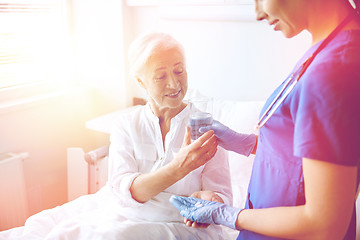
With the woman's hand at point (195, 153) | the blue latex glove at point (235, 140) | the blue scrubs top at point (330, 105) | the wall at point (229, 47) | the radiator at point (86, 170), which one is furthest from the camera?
the radiator at point (86, 170)

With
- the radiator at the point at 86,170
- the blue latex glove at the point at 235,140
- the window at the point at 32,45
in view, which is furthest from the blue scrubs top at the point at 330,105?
the window at the point at 32,45

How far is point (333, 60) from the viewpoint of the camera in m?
0.74

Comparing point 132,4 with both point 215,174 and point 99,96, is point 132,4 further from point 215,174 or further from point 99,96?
point 215,174

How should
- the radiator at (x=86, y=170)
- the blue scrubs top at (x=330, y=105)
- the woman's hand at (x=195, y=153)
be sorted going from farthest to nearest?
the radiator at (x=86, y=170)
the woman's hand at (x=195, y=153)
the blue scrubs top at (x=330, y=105)

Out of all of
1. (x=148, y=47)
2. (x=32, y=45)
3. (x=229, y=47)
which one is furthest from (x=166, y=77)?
(x=32, y=45)

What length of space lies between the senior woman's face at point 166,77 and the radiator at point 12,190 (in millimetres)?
1165

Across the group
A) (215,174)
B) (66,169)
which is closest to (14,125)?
(66,169)

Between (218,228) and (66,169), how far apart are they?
1.63 metres

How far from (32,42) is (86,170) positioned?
1011 mm

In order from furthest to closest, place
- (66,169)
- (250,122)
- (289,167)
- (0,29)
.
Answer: (66,169) → (0,29) → (250,122) → (289,167)

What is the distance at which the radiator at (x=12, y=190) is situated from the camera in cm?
207

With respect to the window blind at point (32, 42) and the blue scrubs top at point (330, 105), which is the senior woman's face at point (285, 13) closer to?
the blue scrubs top at point (330, 105)

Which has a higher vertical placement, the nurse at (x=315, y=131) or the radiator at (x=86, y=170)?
the nurse at (x=315, y=131)

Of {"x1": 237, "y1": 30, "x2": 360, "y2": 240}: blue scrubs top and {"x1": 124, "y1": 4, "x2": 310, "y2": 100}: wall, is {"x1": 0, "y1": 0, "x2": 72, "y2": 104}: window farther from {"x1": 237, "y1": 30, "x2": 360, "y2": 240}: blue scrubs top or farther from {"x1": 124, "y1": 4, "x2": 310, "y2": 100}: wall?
{"x1": 237, "y1": 30, "x2": 360, "y2": 240}: blue scrubs top
